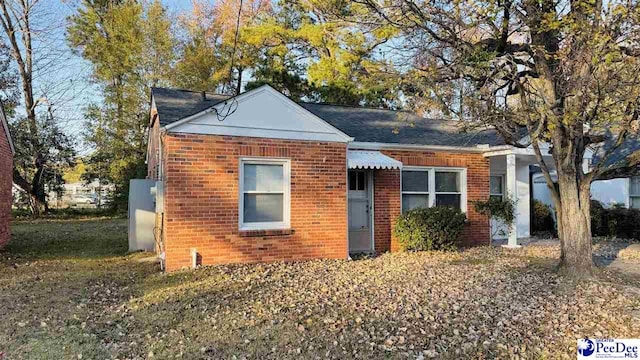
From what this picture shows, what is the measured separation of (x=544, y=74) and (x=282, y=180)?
5533 millimetres

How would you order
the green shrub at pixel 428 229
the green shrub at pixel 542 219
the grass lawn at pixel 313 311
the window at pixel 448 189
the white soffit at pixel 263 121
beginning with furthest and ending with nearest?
the green shrub at pixel 542 219
the window at pixel 448 189
the green shrub at pixel 428 229
the white soffit at pixel 263 121
the grass lawn at pixel 313 311

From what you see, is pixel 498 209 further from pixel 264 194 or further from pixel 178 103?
pixel 178 103

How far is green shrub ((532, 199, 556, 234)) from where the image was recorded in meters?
17.3

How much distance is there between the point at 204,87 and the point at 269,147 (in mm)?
21908

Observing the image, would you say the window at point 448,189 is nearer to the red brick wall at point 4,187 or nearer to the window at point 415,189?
the window at point 415,189

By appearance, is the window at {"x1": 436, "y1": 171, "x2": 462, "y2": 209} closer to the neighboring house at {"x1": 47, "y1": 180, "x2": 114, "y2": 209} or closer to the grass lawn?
the grass lawn

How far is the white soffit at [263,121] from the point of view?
8.90 metres

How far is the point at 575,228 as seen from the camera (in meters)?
7.93

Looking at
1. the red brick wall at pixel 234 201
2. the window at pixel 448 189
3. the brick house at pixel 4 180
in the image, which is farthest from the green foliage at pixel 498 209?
the brick house at pixel 4 180

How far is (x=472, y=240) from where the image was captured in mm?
12781

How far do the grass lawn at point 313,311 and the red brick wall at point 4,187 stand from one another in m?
5.00

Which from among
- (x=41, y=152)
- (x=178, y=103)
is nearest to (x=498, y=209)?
(x=178, y=103)

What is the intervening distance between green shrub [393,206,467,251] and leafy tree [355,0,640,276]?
10.2 ft

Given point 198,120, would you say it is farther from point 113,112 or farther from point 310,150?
point 113,112
